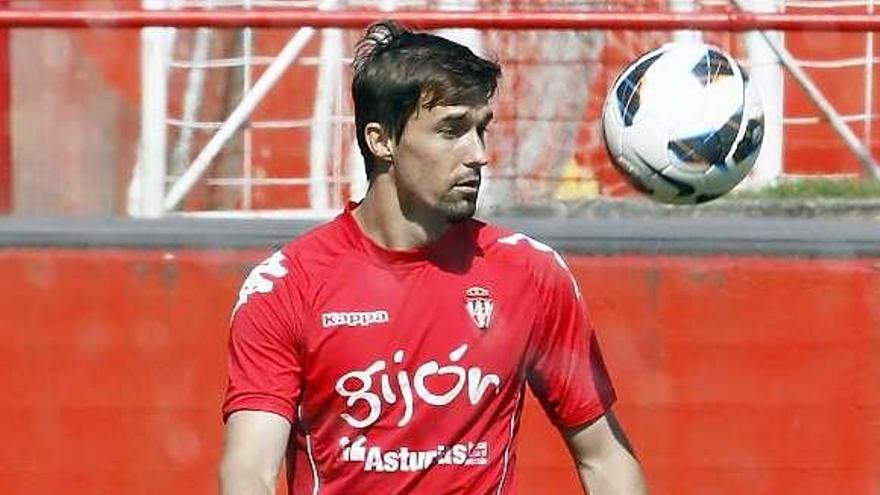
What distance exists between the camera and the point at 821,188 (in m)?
6.95

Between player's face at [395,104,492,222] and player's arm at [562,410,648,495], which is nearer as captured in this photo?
player's face at [395,104,492,222]

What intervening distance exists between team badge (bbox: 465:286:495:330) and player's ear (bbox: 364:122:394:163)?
1.15 ft

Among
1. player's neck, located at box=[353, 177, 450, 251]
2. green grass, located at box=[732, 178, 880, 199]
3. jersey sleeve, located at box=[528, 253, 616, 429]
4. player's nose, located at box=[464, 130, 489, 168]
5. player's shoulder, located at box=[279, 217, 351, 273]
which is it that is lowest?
jersey sleeve, located at box=[528, 253, 616, 429]

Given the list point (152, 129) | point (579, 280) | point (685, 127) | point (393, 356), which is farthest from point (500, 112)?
point (393, 356)

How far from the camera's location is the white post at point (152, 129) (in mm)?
7062

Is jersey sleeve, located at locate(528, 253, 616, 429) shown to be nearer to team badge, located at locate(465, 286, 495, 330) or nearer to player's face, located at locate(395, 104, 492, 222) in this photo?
team badge, located at locate(465, 286, 495, 330)

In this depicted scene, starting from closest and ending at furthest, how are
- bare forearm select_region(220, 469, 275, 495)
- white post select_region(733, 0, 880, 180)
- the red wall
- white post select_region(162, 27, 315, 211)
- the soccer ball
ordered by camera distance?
1. bare forearm select_region(220, 469, 275, 495)
2. the soccer ball
3. the red wall
4. white post select_region(733, 0, 880, 180)
5. white post select_region(162, 27, 315, 211)

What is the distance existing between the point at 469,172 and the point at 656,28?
2321mm

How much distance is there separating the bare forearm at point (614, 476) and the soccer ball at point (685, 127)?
102 cm

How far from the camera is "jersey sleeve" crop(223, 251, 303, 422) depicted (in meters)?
4.60

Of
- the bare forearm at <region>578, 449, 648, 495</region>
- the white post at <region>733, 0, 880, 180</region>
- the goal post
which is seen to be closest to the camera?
the bare forearm at <region>578, 449, 648, 495</region>

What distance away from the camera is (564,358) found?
482 cm

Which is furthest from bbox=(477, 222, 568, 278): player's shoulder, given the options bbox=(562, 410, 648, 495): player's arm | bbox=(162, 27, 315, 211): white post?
bbox=(162, 27, 315, 211): white post

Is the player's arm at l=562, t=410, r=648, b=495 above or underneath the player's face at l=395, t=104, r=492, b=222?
underneath
